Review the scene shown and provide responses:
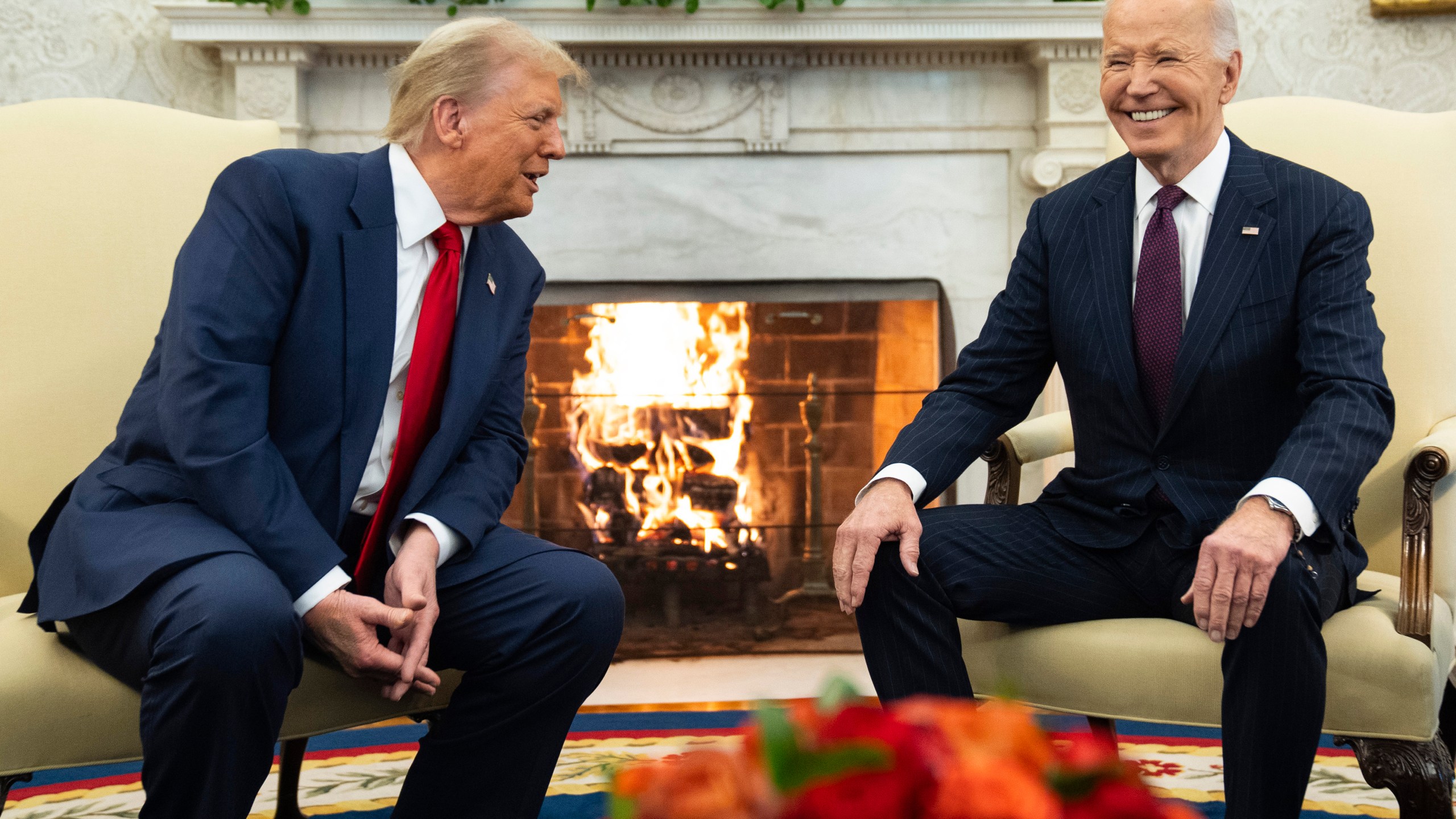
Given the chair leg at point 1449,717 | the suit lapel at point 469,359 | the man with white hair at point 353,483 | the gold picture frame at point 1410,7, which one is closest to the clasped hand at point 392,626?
the man with white hair at point 353,483

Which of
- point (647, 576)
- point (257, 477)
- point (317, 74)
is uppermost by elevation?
point (317, 74)

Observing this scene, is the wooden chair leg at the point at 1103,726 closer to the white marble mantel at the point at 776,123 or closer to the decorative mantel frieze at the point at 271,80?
the white marble mantel at the point at 776,123

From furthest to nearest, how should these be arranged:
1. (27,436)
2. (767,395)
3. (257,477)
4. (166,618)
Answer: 1. (767,395)
2. (27,436)
3. (257,477)
4. (166,618)

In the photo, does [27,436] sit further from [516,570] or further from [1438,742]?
[1438,742]

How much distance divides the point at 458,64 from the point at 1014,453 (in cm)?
97

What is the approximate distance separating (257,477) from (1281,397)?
126 cm

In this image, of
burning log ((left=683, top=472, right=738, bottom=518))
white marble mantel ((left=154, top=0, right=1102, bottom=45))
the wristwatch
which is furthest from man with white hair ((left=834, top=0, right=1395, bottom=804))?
burning log ((left=683, top=472, right=738, bottom=518))

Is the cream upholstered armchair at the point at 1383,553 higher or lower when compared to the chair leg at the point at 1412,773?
higher

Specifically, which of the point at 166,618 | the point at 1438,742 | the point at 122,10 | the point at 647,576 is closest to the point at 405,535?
the point at 166,618

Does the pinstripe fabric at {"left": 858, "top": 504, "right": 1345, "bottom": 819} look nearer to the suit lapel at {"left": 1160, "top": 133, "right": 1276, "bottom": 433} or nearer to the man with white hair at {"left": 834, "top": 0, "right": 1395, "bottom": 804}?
the man with white hair at {"left": 834, "top": 0, "right": 1395, "bottom": 804}

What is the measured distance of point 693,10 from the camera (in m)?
2.68

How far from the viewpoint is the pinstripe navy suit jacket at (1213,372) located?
4.40 feet

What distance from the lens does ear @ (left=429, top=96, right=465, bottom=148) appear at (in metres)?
1.46

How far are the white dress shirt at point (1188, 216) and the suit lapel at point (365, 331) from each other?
622mm
